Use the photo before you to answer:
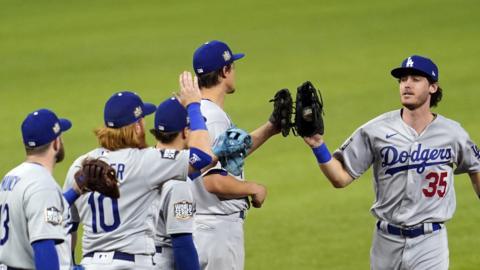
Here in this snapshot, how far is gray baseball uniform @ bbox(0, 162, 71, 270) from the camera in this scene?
6.15 m

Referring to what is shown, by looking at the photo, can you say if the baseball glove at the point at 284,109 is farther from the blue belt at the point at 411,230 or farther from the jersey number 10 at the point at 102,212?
the jersey number 10 at the point at 102,212

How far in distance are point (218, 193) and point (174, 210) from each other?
0.52m

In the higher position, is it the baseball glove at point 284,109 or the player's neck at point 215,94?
the player's neck at point 215,94

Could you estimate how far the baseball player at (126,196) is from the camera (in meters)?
6.60

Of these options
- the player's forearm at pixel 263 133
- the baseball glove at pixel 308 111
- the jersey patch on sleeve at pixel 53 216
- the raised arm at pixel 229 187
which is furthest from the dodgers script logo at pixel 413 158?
the jersey patch on sleeve at pixel 53 216

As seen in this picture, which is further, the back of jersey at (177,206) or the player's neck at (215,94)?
the player's neck at (215,94)

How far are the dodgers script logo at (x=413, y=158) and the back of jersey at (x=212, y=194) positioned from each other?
39.6 inches

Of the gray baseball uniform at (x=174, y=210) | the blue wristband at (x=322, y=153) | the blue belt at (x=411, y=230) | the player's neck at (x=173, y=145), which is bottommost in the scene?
the blue belt at (x=411, y=230)

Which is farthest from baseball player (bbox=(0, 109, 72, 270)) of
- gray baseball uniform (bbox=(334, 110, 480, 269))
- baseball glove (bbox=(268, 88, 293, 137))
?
gray baseball uniform (bbox=(334, 110, 480, 269))

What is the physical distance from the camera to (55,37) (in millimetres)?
17812

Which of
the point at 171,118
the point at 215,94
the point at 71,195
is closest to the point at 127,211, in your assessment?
the point at 71,195

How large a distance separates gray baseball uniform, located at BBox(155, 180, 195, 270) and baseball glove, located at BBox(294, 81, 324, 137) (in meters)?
0.87

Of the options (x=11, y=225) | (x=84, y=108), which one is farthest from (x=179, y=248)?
(x=84, y=108)

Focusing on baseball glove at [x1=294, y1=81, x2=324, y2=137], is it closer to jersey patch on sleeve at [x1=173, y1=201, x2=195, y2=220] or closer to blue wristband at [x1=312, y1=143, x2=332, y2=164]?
blue wristband at [x1=312, y1=143, x2=332, y2=164]
